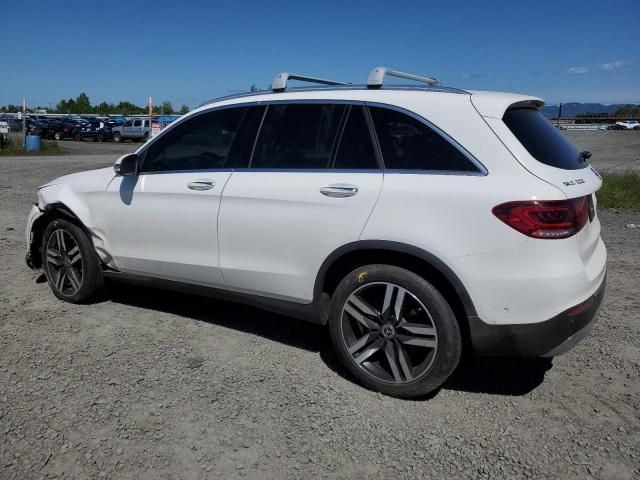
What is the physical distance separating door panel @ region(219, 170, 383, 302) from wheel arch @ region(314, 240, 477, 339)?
0.06 meters

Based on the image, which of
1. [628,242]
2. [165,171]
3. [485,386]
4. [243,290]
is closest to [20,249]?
[165,171]

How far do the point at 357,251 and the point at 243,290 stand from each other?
3.19 feet

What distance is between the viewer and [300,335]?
4.55 meters

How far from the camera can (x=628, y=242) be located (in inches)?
299

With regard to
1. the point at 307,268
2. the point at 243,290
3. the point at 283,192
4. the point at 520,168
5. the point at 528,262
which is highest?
the point at 520,168

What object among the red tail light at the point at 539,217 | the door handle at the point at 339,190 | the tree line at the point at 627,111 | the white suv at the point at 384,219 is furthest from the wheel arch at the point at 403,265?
the tree line at the point at 627,111

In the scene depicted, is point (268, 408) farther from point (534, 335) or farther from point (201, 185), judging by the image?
point (201, 185)

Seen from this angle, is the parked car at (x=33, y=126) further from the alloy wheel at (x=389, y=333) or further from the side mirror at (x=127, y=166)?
the alloy wheel at (x=389, y=333)

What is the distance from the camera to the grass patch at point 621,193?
10789mm

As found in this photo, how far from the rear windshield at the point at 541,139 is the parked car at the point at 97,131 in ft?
143

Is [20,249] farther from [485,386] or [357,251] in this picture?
[485,386]

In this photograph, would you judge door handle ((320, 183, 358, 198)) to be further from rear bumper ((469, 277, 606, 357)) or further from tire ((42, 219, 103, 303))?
tire ((42, 219, 103, 303))

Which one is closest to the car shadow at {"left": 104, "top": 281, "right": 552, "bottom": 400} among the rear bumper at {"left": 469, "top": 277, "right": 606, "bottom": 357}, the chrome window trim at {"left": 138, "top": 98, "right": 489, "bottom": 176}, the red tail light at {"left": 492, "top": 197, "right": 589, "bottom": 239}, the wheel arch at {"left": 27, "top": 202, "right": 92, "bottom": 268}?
→ the rear bumper at {"left": 469, "top": 277, "right": 606, "bottom": 357}

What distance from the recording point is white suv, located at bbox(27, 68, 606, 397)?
309cm
